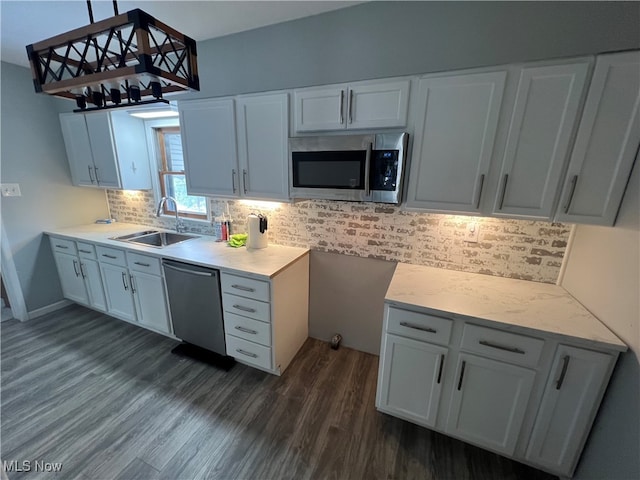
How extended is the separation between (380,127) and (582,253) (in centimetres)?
145

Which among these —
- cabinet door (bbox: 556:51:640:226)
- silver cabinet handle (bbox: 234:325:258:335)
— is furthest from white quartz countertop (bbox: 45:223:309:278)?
cabinet door (bbox: 556:51:640:226)

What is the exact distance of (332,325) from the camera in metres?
2.57

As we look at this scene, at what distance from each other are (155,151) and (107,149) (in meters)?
0.45

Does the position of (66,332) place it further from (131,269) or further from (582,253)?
(582,253)

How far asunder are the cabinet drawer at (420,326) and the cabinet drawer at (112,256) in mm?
2537

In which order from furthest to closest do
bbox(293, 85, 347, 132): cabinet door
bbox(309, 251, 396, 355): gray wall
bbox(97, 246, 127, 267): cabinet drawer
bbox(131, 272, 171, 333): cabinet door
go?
bbox(97, 246, 127, 267): cabinet drawer → bbox(131, 272, 171, 333): cabinet door → bbox(309, 251, 396, 355): gray wall → bbox(293, 85, 347, 132): cabinet door

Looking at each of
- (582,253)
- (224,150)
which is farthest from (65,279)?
(582,253)

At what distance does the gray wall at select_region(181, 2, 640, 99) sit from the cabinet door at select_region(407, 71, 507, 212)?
20 centimetres

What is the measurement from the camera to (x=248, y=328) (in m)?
2.10

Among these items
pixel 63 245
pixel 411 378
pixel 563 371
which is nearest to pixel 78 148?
pixel 63 245

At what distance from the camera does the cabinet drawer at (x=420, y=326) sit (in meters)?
1.49

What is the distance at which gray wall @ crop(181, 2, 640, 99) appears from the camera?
1291mm

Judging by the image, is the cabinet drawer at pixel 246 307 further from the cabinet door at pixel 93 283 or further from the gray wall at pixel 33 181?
the gray wall at pixel 33 181

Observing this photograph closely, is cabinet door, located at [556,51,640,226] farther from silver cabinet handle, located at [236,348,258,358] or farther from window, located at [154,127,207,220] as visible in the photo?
window, located at [154,127,207,220]
